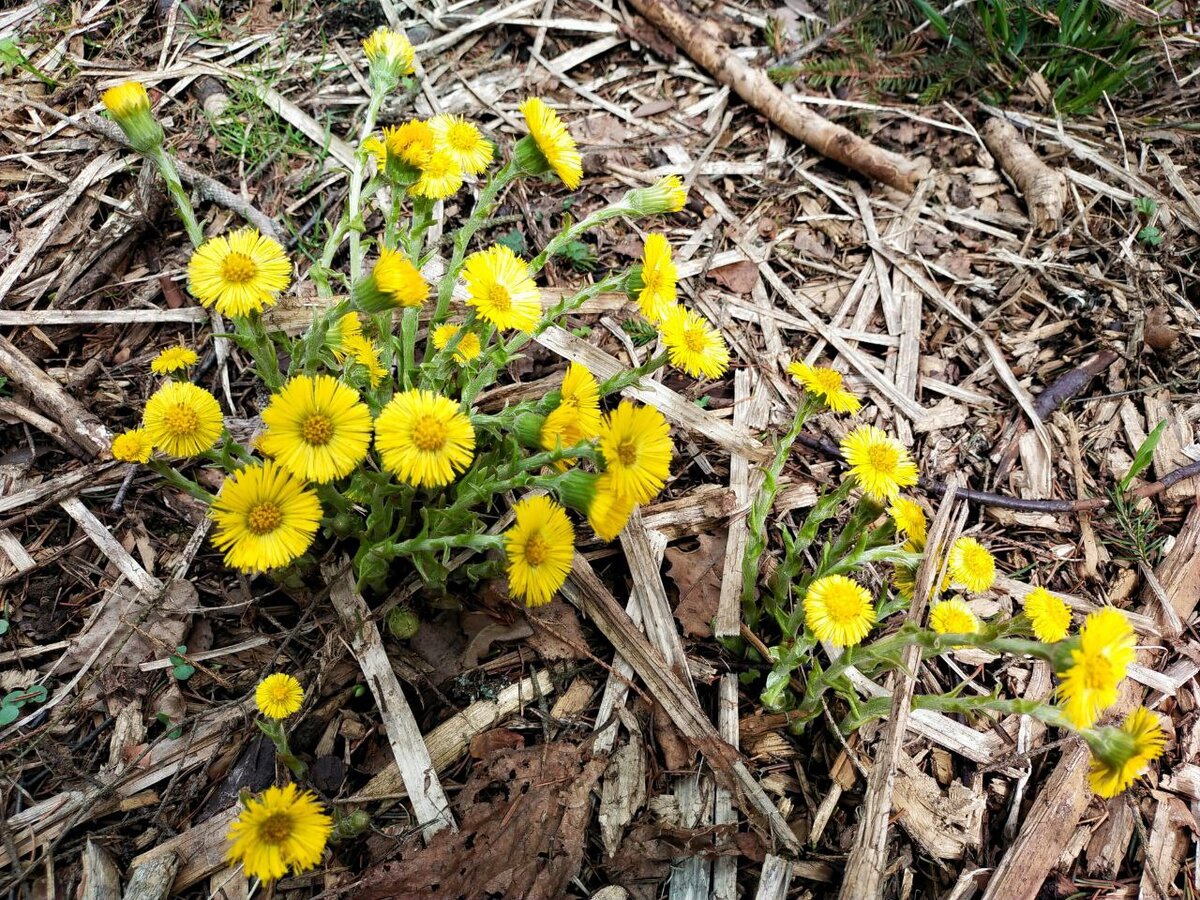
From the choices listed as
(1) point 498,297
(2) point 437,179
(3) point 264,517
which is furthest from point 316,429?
(2) point 437,179

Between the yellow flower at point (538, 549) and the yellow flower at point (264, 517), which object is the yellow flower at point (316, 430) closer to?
the yellow flower at point (264, 517)

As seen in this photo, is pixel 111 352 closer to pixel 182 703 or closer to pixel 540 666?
pixel 182 703

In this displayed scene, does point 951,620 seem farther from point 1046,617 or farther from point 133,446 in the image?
point 133,446

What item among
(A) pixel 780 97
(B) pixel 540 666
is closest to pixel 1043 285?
(A) pixel 780 97

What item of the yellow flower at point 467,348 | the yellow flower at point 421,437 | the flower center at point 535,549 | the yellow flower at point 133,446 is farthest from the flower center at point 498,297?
the yellow flower at point 133,446

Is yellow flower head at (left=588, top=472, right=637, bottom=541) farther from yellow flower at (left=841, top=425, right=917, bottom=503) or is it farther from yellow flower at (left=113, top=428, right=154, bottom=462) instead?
yellow flower at (left=113, top=428, right=154, bottom=462)

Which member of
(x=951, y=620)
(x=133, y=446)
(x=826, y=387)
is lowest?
(x=951, y=620)
